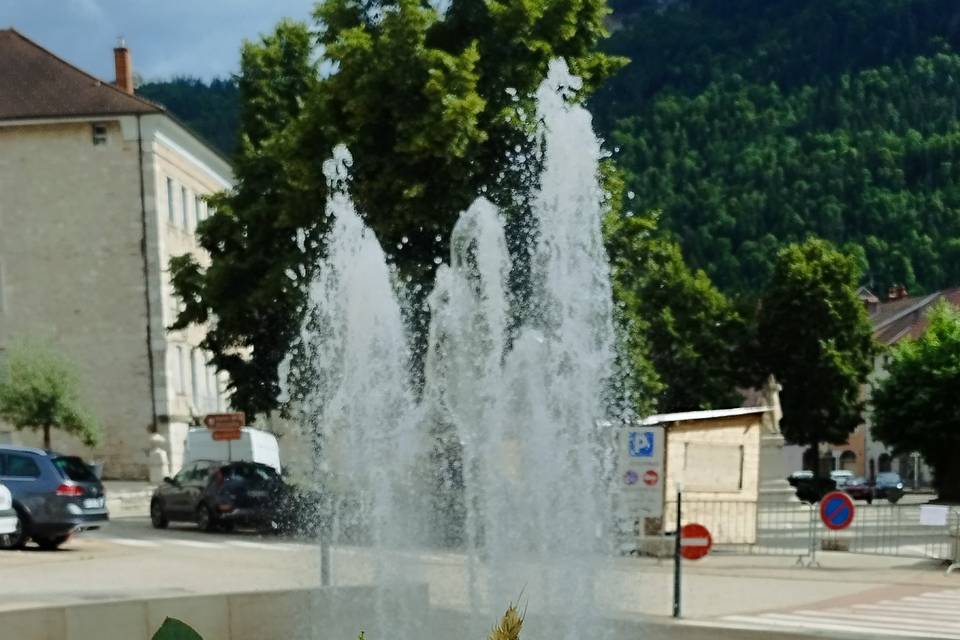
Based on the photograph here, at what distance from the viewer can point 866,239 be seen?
138 meters

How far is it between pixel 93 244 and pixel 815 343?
102 feet

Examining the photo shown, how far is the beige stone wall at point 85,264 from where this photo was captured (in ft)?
175

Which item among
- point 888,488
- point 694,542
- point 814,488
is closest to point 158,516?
point 694,542

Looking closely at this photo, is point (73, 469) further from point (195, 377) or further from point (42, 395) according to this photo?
point (195, 377)

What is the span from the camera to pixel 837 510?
22609 millimetres

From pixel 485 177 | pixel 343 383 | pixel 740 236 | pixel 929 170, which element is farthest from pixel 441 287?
pixel 929 170

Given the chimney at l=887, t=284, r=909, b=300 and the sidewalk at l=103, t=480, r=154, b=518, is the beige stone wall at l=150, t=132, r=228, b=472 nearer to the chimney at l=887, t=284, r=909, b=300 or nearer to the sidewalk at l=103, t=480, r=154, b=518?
the sidewalk at l=103, t=480, r=154, b=518

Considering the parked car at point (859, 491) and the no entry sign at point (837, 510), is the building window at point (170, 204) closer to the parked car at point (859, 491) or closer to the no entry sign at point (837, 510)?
the parked car at point (859, 491)

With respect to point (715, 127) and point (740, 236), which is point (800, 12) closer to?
point (715, 127)

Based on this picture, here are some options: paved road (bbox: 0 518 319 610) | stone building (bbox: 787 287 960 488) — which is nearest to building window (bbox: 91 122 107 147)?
paved road (bbox: 0 518 319 610)

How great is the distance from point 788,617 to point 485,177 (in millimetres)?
15914

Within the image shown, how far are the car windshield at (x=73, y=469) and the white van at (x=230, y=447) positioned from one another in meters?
11.3

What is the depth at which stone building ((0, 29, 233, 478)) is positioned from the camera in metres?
53.2

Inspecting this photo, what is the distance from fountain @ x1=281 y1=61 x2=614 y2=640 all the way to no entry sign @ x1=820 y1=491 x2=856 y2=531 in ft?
16.2
